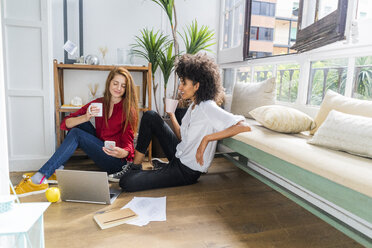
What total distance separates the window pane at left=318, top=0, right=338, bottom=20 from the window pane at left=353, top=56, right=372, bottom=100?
1.31 ft

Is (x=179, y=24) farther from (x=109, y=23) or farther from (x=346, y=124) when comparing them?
(x=346, y=124)

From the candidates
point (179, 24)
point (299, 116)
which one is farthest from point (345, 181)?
point (179, 24)

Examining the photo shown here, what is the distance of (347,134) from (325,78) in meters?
0.92

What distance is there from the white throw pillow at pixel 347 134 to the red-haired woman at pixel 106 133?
1.45 metres

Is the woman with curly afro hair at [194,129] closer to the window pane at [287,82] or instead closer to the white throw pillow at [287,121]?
the white throw pillow at [287,121]

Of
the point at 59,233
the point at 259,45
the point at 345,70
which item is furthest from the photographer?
the point at 259,45

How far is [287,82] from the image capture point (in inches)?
101

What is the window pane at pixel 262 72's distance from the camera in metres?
2.80

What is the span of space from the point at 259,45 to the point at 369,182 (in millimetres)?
2324

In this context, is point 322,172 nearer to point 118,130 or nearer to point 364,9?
point 364,9

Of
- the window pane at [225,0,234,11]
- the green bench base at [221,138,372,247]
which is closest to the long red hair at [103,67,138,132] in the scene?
the green bench base at [221,138,372,247]

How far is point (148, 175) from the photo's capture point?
6.75 ft

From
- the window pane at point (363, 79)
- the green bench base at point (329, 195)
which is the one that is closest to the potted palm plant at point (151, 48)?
the green bench base at point (329, 195)

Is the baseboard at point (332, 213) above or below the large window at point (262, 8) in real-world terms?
below
